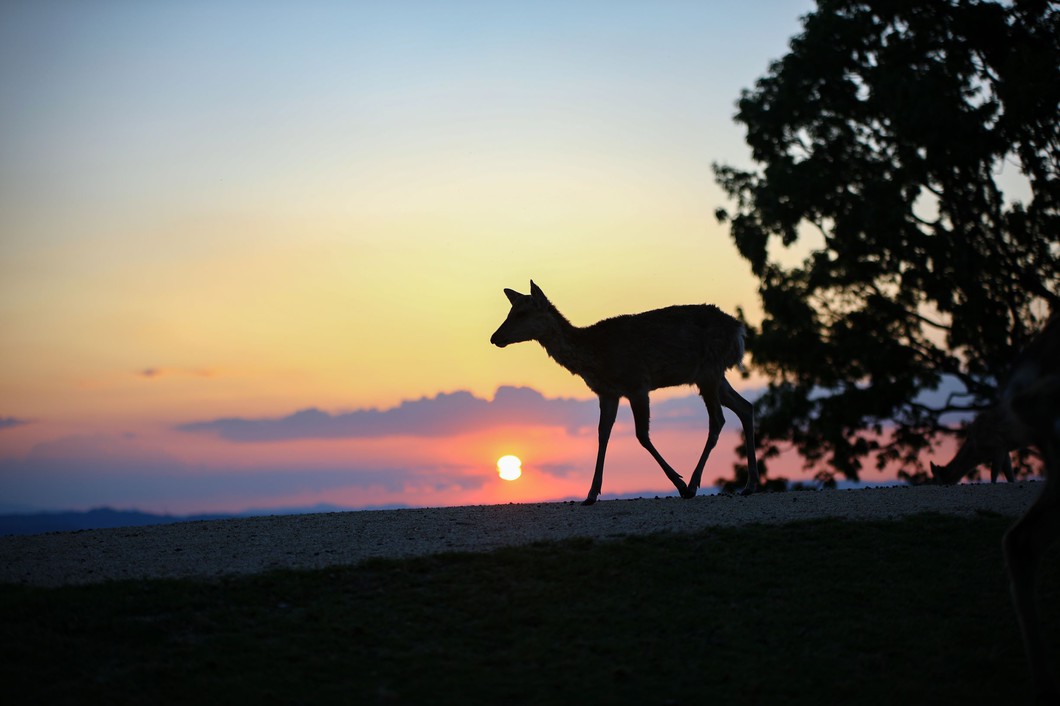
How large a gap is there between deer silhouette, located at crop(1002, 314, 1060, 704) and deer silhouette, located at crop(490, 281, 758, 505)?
7587mm

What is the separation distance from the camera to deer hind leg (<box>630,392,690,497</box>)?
1545cm

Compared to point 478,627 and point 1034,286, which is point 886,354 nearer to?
point 1034,286

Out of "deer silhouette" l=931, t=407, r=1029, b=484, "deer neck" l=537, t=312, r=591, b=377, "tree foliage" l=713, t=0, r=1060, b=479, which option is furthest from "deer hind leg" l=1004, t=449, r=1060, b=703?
"tree foliage" l=713, t=0, r=1060, b=479

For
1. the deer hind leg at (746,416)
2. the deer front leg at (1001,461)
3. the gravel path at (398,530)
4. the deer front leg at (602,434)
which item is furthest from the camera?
the deer front leg at (1001,461)

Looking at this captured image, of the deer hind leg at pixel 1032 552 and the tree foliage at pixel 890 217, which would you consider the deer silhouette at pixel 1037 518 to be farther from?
the tree foliage at pixel 890 217

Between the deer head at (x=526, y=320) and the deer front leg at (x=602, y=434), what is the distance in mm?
1346

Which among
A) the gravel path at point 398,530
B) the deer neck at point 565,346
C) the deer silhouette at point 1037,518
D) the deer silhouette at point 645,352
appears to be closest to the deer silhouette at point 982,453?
the gravel path at point 398,530

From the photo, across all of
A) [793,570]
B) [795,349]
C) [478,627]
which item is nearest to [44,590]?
[478,627]

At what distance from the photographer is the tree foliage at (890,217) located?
28.2m

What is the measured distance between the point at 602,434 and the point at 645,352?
1313 mm

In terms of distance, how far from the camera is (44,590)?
427 inches

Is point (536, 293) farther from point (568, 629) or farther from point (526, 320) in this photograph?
point (568, 629)

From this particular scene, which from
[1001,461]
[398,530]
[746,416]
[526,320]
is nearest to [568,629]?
[398,530]

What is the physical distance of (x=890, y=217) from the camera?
92.6 ft
